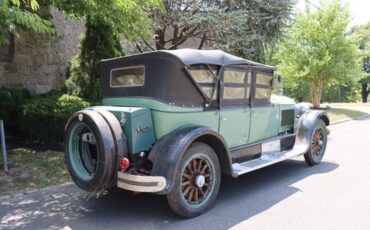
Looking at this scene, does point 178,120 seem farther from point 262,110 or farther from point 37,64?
point 37,64

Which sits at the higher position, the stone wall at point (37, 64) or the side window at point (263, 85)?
the stone wall at point (37, 64)

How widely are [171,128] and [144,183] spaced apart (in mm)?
860

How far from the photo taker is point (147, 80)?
15.5ft

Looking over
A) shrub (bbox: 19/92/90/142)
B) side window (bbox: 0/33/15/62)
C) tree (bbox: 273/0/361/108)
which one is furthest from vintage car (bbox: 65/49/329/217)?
tree (bbox: 273/0/361/108)

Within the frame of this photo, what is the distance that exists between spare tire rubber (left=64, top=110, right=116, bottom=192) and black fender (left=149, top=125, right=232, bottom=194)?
507 mm

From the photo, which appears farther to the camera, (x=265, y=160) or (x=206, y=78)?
(x=265, y=160)

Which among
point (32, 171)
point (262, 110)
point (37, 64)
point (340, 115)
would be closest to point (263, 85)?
point (262, 110)

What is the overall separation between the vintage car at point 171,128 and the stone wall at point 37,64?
5.78m

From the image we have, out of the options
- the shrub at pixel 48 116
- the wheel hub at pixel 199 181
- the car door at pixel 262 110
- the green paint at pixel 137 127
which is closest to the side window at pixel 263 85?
the car door at pixel 262 110

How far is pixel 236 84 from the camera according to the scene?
17.8ft

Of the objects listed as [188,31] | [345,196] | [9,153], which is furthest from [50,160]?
[188,31]

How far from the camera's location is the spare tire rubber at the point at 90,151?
13.6 ft

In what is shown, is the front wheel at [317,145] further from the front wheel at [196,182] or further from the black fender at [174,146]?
the front wheel at [196,182]

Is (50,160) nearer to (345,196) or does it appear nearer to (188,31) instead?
(345,196)
